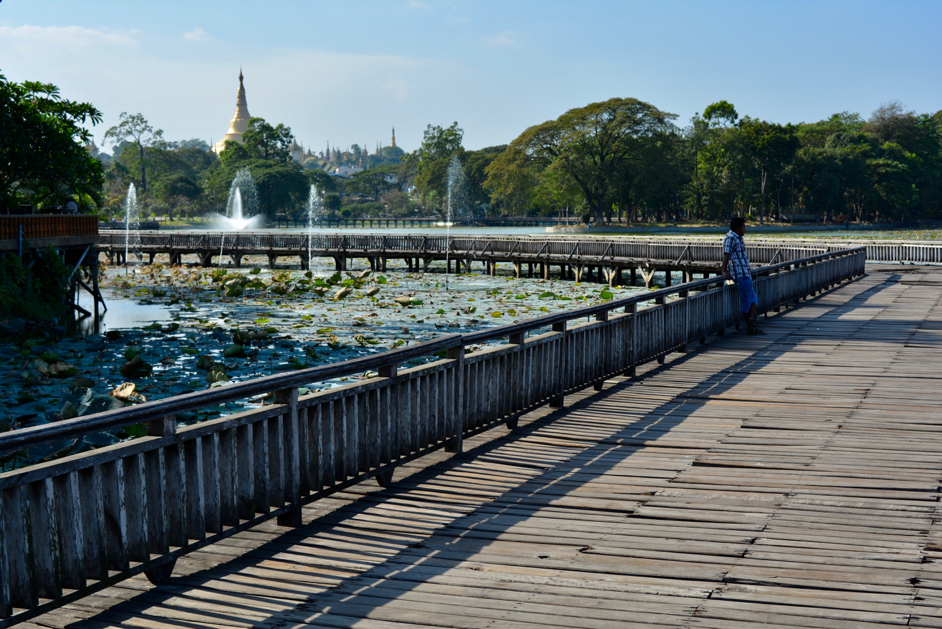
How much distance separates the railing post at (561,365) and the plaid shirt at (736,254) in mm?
5476

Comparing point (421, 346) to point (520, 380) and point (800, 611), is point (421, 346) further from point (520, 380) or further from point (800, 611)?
point (800, 611)

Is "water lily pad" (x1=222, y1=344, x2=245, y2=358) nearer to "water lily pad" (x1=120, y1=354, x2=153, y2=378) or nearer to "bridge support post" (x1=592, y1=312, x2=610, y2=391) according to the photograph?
"water lily pad" (x1=120, y1=354, x2=153, y2=378)

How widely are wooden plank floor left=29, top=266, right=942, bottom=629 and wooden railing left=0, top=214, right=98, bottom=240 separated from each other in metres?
21.1

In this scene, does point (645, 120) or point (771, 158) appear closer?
point (645, 120)

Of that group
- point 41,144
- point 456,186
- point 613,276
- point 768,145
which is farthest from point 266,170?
point 41,144

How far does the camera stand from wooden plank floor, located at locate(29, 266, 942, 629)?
4.00 metres

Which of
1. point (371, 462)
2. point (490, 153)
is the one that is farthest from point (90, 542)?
point (490, 153)

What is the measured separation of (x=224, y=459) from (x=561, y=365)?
482 cm

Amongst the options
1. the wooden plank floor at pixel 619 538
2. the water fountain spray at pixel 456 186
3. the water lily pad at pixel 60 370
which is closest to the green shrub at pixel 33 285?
the water lily pad at pixel 60 370

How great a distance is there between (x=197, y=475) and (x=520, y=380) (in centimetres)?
405

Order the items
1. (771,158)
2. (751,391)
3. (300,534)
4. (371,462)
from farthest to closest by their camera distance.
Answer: (771,158) < (751,391) < (371,462) < (300,534)

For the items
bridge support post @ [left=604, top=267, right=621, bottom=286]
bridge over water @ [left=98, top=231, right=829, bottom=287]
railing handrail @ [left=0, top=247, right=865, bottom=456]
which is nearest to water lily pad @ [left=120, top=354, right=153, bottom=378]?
railing handrail @ [left=0, top=247, right=865, bottom=456]

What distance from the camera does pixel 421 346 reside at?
21.4ft

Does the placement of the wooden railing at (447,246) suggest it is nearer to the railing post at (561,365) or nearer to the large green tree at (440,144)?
the railing post at (561,365)
